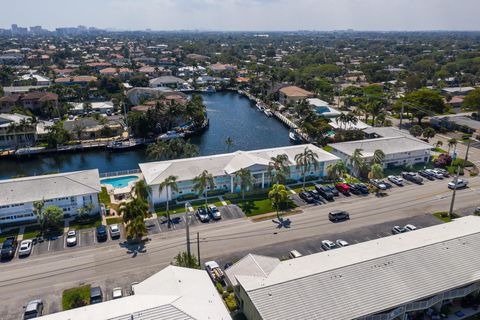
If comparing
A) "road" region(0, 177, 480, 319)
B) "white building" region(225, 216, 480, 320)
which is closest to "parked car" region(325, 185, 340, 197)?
"road" region(0, 177, 480, 319)

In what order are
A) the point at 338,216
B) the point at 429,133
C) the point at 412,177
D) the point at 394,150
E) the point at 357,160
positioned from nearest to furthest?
the point at 338,216 < the point at 357,160 < the point at 412,177 < the point at 394,150 < the point at 429,133

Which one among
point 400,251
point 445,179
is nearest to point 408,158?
point 445,179

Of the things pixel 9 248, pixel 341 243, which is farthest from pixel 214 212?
pixel 9 248

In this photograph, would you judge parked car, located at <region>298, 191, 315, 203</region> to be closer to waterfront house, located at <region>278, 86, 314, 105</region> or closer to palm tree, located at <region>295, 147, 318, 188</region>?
palm tree, located at <region>295, 147, 318, 188</region>

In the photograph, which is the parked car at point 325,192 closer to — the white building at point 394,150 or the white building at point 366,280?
the white building at point 394,150

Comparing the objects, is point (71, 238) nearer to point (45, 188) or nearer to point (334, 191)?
point (45, 188)
